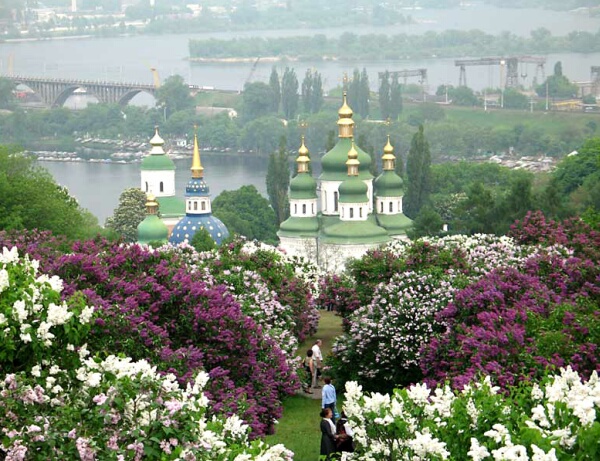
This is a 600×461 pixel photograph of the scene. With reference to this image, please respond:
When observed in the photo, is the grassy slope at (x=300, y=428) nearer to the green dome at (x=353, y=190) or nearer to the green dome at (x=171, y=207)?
the green dome at (x=353, y=190)

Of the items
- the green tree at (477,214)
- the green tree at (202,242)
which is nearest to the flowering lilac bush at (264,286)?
the green tree at (202,242)

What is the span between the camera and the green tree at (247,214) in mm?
53844

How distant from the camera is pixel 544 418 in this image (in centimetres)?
1115

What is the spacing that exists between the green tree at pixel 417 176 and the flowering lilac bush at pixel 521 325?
3694cm

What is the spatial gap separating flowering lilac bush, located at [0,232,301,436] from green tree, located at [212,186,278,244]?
34585 mm

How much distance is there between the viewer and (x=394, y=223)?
44031mm

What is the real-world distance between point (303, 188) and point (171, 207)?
6.98m

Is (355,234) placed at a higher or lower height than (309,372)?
lower

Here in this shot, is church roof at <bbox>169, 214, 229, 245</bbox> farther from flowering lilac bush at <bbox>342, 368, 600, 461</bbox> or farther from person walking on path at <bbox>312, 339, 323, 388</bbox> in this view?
flowering lilac bush at <bbox>342, 368, 600, 461</bbox>

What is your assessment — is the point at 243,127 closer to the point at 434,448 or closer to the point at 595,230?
the point at 595,230

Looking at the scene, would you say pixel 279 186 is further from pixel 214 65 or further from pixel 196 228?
pixel 214 65

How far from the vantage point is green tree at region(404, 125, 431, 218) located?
185ft

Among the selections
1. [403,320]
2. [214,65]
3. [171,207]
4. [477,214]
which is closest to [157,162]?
[171,207]

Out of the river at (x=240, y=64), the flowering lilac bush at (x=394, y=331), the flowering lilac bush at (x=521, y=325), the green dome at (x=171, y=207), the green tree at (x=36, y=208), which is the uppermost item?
the flowering lilac bush at (x=521, y=325)
